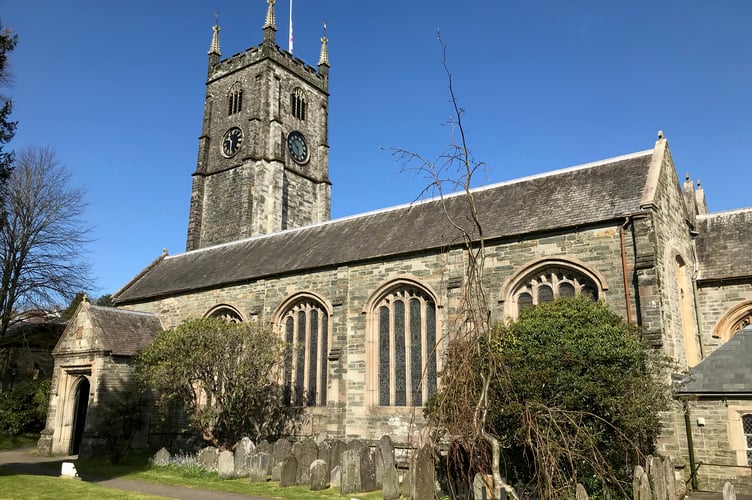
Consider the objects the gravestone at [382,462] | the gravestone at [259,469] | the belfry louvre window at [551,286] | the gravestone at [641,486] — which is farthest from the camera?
the belfry louvre window at [551,286]

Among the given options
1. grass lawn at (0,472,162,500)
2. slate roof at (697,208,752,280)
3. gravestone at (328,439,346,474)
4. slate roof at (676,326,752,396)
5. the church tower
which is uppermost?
the church tower

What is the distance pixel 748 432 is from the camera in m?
14.5

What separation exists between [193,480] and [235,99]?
31808mm

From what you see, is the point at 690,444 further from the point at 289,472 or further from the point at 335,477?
the point at 289,472

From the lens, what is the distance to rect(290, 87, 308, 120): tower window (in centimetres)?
4356

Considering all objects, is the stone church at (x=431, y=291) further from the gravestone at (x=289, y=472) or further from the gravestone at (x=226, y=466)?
the gravestone at (x=226, y=466)

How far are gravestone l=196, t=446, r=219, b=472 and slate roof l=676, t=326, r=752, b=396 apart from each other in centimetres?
1367

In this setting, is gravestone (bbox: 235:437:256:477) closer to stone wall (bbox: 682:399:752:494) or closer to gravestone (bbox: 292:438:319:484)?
gravestone (bbox: 292:438:319:484)

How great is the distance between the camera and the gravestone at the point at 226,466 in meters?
17.2

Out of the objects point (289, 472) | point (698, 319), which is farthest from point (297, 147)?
point (289, 472)

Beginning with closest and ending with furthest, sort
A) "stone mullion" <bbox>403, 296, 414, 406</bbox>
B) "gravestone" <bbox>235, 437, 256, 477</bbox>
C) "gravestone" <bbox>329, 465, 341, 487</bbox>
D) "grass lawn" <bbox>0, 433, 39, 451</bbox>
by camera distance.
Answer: "gravestone" <bbox>329, 465, 341, 487</bbox>, "gravestone" <bbox>235, 437, 256, 477</bbox>, "stone mullion" <bbox>403, 296, 414, 406</bbox>, "grass lawn" <bbox>0, 433, 39, 451</bbox>

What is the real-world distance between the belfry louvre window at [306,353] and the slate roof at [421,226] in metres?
1.82

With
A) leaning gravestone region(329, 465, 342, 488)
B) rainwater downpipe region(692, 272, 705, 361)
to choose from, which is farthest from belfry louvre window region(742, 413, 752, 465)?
leaning gravestone region(329, 465, 342, 488)

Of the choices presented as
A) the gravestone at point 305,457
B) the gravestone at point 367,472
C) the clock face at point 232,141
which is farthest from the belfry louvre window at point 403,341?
the clock face at point 232,141
